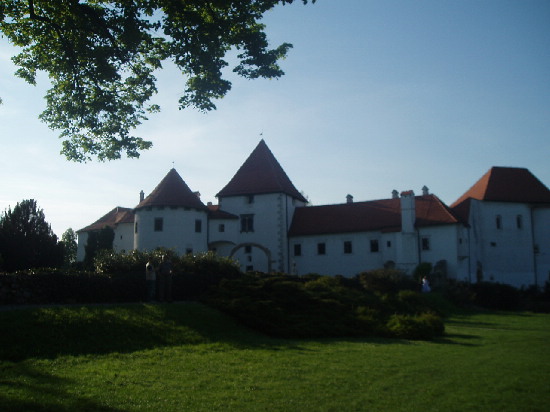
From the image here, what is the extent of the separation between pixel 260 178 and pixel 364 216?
10203 mm

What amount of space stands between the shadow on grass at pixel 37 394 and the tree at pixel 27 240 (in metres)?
31.1

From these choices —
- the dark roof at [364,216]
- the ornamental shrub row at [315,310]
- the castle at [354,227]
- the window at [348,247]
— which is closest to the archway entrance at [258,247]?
the castle at [354,227]

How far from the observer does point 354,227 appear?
48.1 metres

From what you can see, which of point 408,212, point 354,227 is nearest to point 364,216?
point 354,227

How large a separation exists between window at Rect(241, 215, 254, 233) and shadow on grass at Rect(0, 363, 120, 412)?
39959 mm

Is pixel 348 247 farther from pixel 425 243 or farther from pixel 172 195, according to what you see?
pixel 172 195

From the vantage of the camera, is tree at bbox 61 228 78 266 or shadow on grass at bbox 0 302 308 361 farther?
tree at bbox 61 228 78 266

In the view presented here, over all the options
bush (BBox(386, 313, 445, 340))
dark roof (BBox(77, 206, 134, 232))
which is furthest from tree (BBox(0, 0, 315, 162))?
dark roof (BBox(77, 206, 134, 232))

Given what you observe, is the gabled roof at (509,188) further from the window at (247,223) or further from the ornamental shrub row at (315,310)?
the ornamental shrub row at (315,310)

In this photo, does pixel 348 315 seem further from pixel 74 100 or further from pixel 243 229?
pixel 243 229

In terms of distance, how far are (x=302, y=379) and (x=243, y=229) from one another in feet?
133

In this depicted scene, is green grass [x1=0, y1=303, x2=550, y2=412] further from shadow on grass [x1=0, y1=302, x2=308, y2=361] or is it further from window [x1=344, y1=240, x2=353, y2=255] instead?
window [x1=344, y1=240, x2=353, y2=255]

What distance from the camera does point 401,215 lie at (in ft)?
153

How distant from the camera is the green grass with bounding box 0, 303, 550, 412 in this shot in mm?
7957
